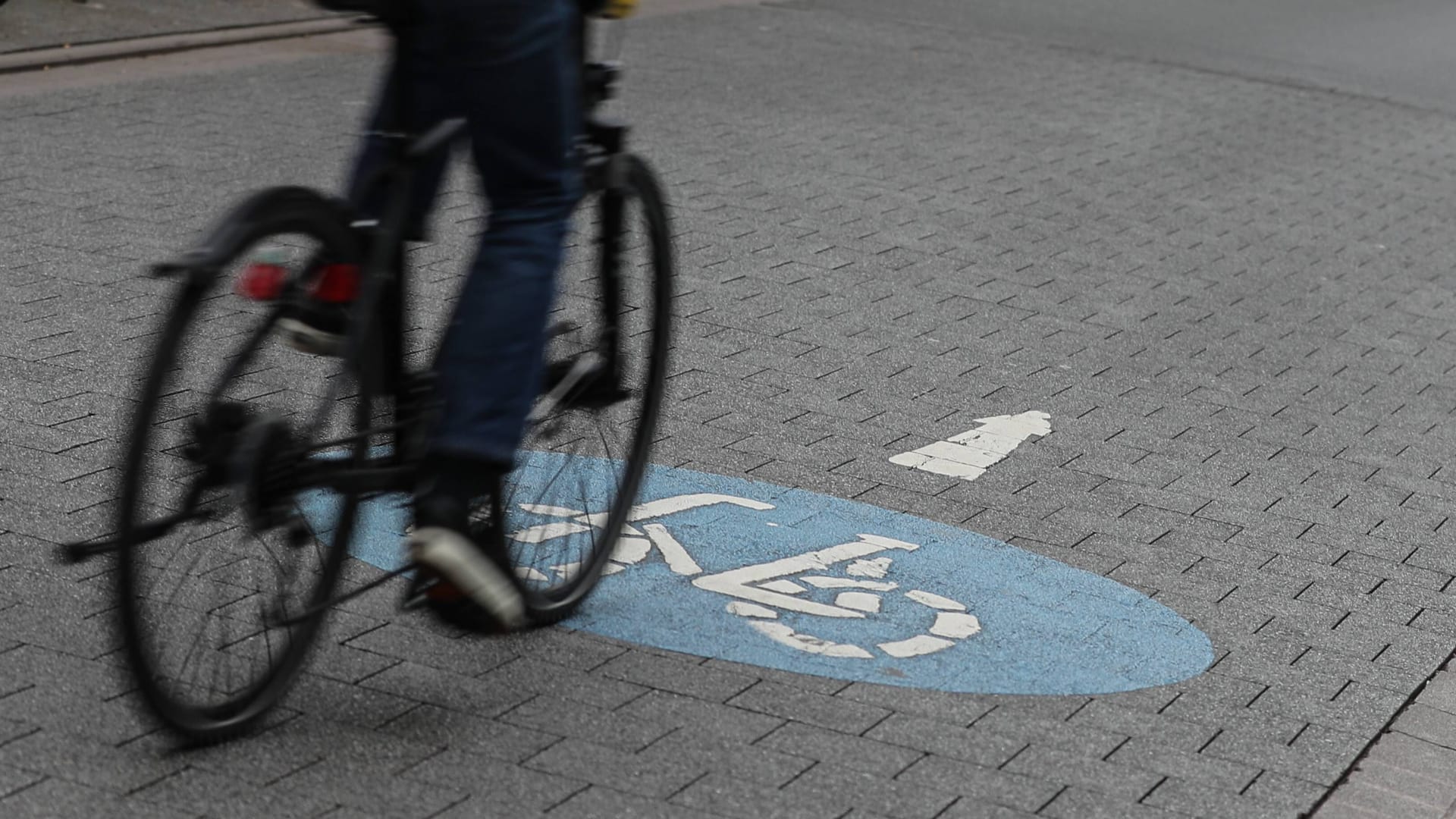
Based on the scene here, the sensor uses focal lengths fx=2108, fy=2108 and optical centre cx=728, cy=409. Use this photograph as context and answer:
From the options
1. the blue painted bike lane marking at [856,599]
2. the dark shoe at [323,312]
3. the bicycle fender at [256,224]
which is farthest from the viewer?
the blue painted bike lane marking at [856,599]

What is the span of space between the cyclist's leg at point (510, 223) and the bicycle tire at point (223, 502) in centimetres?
18

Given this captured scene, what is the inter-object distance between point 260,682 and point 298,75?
283 inches

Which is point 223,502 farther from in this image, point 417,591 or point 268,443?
point 417,591

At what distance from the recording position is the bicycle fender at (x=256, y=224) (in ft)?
9.91

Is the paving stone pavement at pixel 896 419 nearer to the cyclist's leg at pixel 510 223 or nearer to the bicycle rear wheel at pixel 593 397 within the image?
the bicycle rear wheel at pixel 593 397

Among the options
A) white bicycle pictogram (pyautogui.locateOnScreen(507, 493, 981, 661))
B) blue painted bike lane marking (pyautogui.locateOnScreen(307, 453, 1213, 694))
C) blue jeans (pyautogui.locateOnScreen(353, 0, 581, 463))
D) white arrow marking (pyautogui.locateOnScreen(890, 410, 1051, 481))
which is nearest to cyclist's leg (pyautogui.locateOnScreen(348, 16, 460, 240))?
blue jeans (pyautogui.locateOnScreen(353, 0, 581, 463))

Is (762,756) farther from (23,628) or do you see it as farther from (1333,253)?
(1333,253)

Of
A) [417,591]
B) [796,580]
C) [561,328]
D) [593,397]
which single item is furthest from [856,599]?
[417,591]

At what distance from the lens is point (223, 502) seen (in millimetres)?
3176

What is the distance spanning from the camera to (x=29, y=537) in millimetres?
4230

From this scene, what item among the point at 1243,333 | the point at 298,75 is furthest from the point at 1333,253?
the point at 298,75

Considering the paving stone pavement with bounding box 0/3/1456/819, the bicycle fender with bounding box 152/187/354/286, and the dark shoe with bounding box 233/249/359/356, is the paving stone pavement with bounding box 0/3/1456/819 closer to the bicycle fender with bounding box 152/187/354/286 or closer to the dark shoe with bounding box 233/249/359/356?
the dark shoe with bounding box 233/249/359/356

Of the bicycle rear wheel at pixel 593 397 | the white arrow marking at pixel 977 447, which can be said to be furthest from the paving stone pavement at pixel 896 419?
the bicycle rear wheel at pixel 593 397

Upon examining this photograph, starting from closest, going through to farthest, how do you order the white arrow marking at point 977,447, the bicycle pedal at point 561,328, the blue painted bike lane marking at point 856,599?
the bicycle pedal at point 561,328, the blue painted bike lane marking at point 856,599, the white arrow marking at point 977,447
